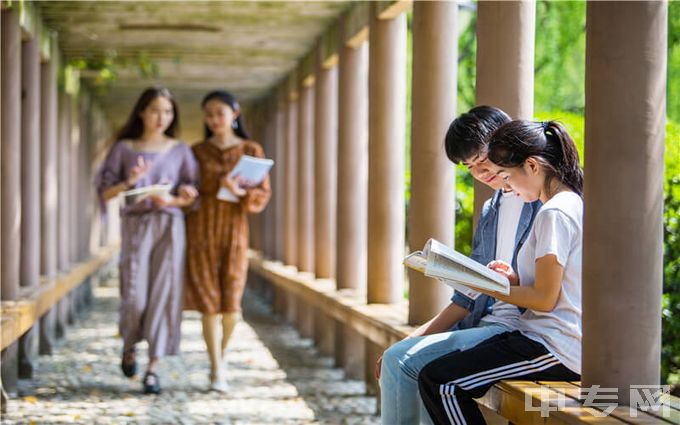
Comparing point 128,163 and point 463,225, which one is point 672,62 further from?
point 128,163

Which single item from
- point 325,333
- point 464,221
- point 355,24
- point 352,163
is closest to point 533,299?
point 464,221

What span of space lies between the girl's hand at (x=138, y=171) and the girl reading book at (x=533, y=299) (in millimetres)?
3675

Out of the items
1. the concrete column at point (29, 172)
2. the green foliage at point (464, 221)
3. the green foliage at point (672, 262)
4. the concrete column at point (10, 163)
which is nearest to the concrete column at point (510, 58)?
the green foliage at point (672, 262)

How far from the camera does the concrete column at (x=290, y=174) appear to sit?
40.4ft

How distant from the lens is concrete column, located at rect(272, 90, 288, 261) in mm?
13383

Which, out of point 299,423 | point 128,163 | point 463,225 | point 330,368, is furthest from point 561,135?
point 330,368

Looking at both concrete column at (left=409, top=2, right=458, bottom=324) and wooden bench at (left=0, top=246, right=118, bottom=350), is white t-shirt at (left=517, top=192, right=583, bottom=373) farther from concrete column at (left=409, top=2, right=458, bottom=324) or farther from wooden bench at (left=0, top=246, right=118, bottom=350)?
wooden bench at (left=0, top=246, right=118, bottom=350)

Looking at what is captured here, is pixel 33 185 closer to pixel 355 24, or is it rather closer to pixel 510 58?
pixel 355 24

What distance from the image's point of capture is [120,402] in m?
6.62

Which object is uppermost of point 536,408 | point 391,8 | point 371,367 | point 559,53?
point 559,53

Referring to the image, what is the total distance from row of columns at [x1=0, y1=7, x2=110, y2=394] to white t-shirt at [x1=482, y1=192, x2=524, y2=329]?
370 centimetres

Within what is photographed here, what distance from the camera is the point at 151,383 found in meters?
6.88

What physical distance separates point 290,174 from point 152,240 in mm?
5722

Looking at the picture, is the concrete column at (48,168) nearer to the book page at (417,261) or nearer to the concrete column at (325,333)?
the concrete column at (325,333)
